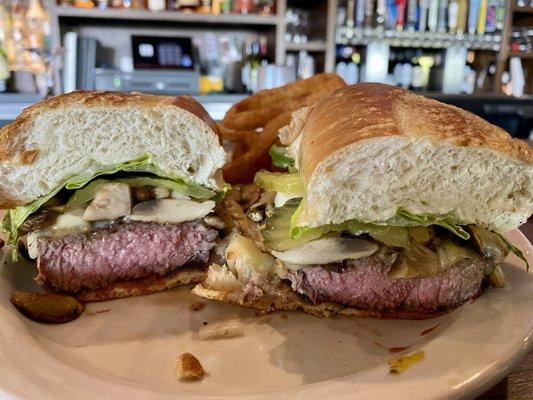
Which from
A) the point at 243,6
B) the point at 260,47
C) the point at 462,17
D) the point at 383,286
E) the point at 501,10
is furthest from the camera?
the point at 501,10

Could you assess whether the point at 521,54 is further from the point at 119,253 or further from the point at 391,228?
the point at 119,253

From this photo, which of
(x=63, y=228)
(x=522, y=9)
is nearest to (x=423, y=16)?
(x=522, y=9)

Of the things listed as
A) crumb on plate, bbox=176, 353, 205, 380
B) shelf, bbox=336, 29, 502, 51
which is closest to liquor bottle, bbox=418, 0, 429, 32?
shelf, bbox=336, 29, 502, 51

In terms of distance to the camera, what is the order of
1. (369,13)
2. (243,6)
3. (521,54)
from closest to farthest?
1. (243,6)
2. (369,13)
3. (521,54)

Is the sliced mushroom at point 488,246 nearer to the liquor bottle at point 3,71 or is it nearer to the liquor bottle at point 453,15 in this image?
the liquor bottle at point 3,71

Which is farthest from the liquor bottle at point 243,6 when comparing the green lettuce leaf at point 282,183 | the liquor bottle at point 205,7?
the green lettuce leaf at point 282,183

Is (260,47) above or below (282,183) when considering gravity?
above

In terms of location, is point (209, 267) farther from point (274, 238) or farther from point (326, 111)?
point (326, 111)

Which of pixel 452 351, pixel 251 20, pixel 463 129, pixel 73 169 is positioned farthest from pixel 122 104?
pixel 251 20
